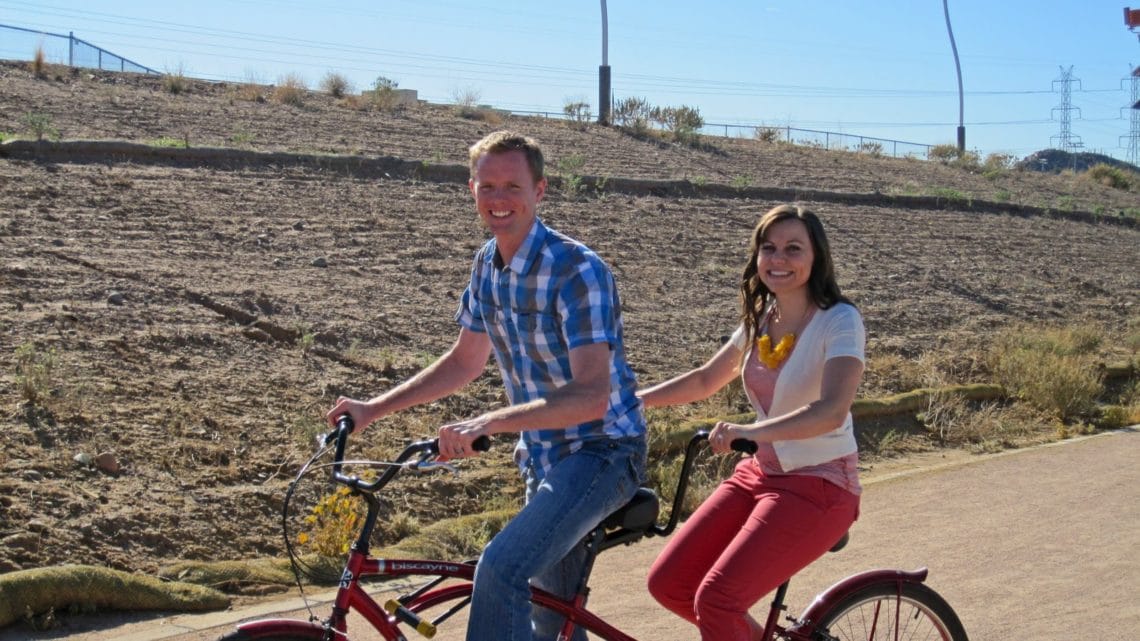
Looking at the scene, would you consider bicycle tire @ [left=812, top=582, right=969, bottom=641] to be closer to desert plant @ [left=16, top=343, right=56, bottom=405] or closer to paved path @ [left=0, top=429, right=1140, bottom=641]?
paved path @ [left=0, top=429, right=1140, bottom=641]

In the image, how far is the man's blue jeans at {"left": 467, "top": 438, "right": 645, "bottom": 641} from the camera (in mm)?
3711

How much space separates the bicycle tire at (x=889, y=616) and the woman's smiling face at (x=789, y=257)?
3.43 feet

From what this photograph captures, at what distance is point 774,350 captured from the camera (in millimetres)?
4461

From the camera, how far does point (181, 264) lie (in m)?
10.6

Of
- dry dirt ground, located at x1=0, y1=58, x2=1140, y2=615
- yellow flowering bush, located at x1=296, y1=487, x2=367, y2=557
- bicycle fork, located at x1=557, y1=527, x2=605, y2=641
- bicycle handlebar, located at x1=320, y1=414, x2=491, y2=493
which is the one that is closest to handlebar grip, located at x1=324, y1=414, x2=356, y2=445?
bicycle handlebar, located at x1=320, y1=414, x2=491, y2=493

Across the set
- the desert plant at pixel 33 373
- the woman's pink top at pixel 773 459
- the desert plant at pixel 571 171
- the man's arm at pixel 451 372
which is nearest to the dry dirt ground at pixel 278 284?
the desert plant at pixel 33 373

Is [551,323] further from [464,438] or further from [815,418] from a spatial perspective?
[815,418]

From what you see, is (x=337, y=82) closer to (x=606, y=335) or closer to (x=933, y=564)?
(x=933, y=564)

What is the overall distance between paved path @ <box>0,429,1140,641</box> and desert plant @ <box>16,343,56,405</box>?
225 centimetres

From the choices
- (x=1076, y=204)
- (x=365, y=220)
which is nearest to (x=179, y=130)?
(x=365, y=220)

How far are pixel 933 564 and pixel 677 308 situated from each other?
6.16 m

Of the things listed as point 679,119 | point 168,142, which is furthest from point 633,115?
point 168,142

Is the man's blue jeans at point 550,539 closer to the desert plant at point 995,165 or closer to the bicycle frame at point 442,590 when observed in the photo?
the bicycle frame at point 442,590

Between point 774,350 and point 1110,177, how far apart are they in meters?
35.7
